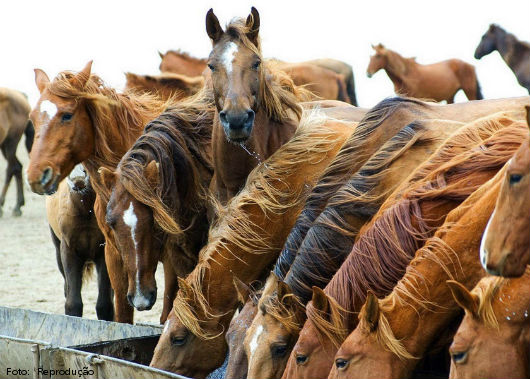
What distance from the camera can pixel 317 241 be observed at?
10.8 ft

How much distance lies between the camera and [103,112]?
15.6 feet

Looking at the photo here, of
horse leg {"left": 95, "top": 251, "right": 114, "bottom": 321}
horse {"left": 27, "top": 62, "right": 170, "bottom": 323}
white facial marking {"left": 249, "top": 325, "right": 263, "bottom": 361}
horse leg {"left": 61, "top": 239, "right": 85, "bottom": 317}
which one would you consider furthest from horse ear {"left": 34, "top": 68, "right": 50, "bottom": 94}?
white facial marking {"left": 249, "top": 325, "right": 263, "bottom": 361}

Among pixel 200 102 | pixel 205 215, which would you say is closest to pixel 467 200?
pixel 205 215

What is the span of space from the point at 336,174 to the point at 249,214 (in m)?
0.44

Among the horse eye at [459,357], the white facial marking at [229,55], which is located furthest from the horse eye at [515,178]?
the white facial marking at [229,55]

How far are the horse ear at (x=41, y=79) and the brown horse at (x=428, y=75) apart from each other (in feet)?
25.9

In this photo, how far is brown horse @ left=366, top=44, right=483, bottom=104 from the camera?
1239cm

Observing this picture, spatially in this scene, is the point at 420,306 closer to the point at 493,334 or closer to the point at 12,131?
the point at 493,334

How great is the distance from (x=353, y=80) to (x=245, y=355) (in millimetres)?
8836

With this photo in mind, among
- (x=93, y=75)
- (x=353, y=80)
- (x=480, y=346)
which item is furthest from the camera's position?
(x=353, y=80)

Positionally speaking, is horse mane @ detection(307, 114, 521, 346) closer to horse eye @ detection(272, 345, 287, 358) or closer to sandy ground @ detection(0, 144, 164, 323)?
horse eye @ detection(272, 345, 287, 358)

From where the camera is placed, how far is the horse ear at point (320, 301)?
2871 mm

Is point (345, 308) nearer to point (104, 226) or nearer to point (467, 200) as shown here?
point (467, 200)

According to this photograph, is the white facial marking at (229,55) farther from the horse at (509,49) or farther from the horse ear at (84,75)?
the horse at (509,49)
